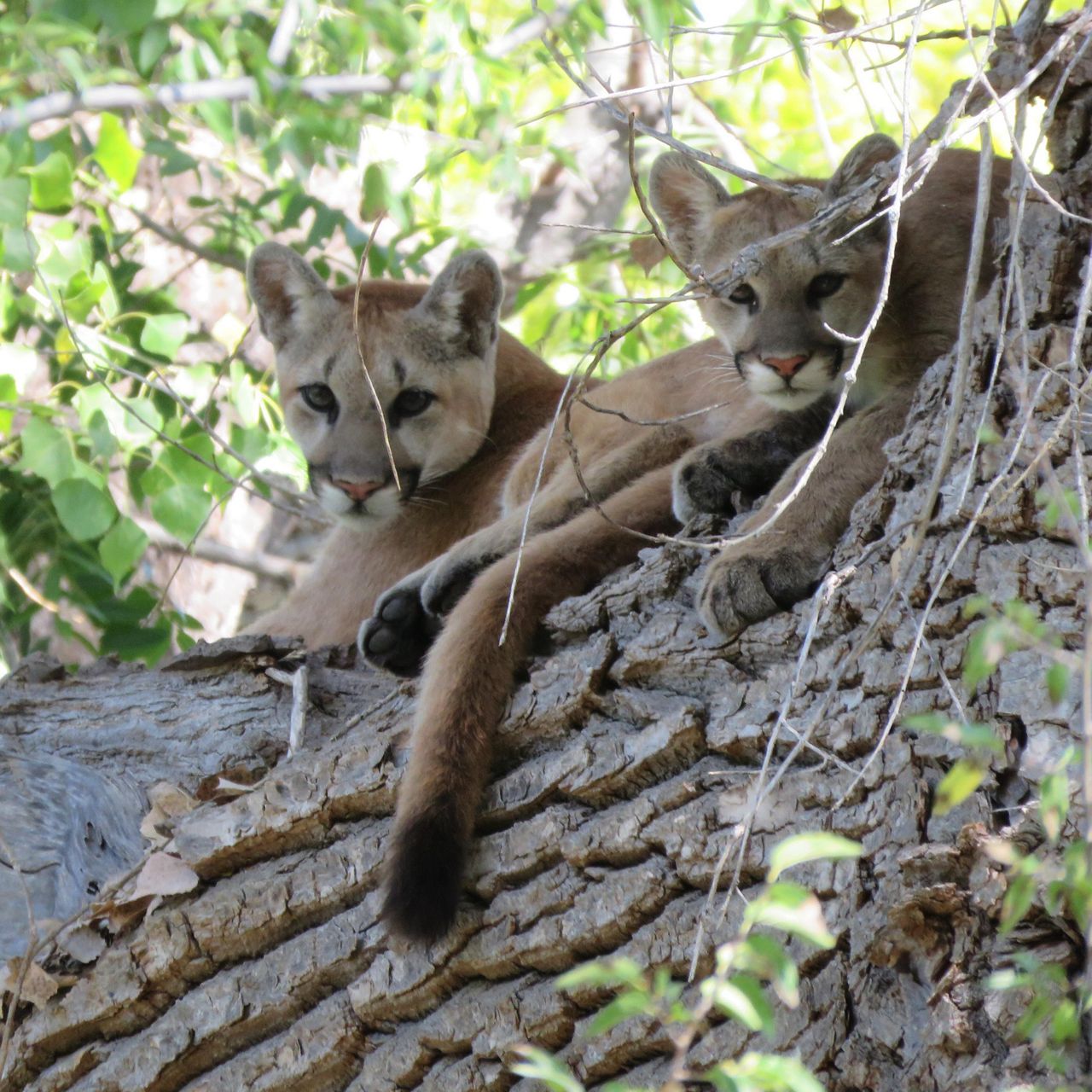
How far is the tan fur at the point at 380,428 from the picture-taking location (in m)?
5.05

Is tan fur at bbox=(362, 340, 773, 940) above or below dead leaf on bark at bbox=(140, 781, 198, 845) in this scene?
above

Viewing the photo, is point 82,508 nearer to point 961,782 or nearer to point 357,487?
point 357,487

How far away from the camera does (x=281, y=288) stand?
18.3 feet

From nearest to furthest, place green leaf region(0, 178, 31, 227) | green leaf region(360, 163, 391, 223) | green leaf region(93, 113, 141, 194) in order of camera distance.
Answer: green leaf region(0, 178, 31, 227)
green leaf region(93, 113, 141, 194)
green leaf region(360, 163, 391, 223)

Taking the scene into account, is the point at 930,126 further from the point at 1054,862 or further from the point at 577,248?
the point at 577,248

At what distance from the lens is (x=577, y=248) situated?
7.72 meters

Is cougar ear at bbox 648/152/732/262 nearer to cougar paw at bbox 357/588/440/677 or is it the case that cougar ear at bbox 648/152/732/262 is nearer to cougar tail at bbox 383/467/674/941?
cougar tail at bbox 383/467/674/941

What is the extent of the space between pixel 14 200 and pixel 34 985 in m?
2.53

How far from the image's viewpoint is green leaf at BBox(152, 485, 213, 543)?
4.79 meters

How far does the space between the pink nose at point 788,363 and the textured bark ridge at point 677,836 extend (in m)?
0.82

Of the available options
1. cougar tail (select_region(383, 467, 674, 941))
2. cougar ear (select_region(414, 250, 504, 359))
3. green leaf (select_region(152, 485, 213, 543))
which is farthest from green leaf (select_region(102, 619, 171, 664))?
cougar tail (select_region(383, 467, 674, 941))

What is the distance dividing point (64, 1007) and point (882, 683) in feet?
6.11

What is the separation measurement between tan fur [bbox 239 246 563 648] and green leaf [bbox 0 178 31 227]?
1119 mm

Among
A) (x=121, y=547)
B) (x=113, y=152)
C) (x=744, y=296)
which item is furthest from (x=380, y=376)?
(x=744, y=296)
